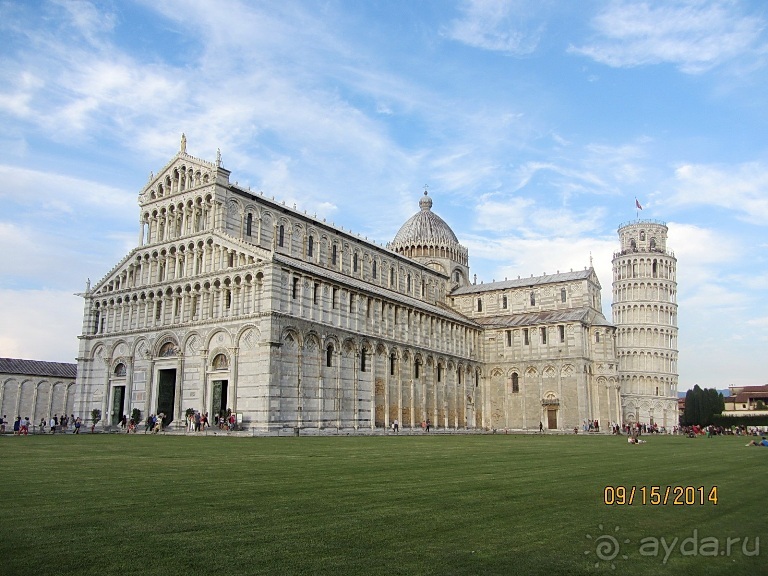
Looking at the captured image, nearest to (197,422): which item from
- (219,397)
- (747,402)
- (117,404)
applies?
(219,397)

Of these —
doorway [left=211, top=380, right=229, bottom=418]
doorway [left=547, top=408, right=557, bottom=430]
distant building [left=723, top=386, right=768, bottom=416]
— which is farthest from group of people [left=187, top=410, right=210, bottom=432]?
distant building [left=723, top=386, right=768, bottom=416]

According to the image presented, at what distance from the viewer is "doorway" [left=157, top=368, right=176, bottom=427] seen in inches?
1935

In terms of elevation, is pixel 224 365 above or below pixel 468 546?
above

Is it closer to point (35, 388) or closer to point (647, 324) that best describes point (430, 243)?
point (647, 324)

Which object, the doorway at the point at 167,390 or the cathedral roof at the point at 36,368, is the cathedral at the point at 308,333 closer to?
the doorway at the point at 167,390

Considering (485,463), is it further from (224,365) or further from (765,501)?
(224,365)

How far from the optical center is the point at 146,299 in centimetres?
5169

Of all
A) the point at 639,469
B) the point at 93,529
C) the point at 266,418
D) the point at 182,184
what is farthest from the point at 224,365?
the point at 93,529

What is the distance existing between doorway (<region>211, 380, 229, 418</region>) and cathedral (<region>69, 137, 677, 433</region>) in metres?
0.16

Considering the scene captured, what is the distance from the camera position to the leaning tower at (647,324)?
324ft

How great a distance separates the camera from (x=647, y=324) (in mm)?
100250

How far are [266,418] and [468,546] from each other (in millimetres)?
34885

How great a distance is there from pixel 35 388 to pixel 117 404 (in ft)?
61.5

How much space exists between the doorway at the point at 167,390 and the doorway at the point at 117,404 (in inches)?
163
